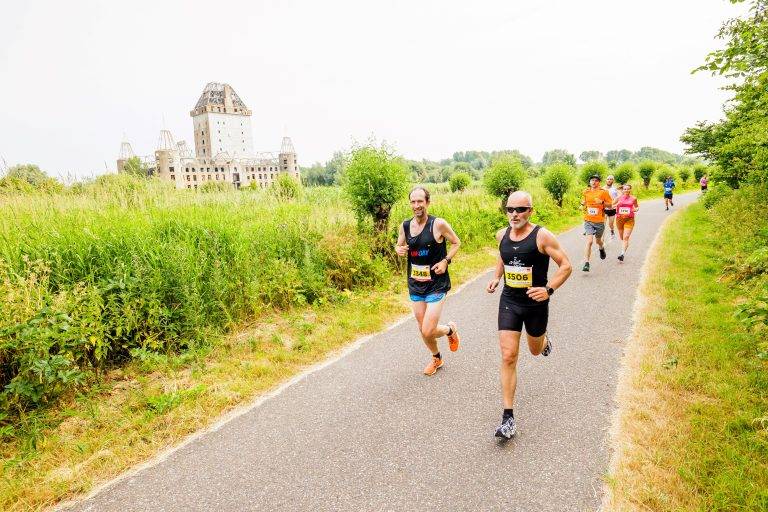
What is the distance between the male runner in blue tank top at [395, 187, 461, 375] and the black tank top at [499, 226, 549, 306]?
3.13 feet

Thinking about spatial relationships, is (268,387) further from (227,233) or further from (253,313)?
(227,233)

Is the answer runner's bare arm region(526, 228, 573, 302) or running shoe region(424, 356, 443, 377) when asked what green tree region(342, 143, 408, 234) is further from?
runner's bare arm region(526, 228, 573, 302)

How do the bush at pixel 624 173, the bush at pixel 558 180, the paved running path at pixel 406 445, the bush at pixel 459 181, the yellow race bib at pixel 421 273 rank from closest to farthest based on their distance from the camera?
the paved running path at pixel 406 445
the yellow race bib at pixel 421 273
the bush at pixel 558 180
the bush at pixel 459 181
the bush at pixel 624 173

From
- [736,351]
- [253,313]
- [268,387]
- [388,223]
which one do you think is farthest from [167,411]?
[388,223]

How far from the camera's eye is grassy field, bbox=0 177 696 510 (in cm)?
400

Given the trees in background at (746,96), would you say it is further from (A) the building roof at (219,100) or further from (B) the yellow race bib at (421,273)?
(A) the building roof at (219,100)

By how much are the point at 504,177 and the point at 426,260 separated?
17033mm

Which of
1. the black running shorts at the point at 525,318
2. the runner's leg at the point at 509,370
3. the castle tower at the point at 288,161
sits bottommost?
the runner's leg at the point at 509,370

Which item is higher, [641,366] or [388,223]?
[388,223]

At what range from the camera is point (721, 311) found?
6238 millimetres

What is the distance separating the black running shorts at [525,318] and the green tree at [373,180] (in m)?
6.77

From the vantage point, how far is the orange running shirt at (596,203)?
10.0m

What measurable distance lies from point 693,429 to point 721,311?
3810 millimetres

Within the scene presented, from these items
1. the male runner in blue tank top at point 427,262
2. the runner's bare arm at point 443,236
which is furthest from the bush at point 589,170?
the male runner in blue tank top at point 427,262
